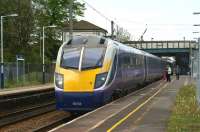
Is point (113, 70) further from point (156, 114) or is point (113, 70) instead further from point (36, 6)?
point (36, 6)

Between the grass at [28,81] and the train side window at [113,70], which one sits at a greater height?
the train side window at [113,70]

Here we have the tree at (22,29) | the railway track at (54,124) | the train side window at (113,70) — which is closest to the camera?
the railway track at (54,124)

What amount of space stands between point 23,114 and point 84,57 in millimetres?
5813

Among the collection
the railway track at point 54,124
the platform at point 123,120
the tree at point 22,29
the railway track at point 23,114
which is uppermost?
the tree at point 22,29

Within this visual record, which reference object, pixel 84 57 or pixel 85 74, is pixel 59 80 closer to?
pixel 85 74

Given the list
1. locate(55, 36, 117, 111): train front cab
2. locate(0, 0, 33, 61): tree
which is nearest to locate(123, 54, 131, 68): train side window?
locate(55, 36, 117, 111): train front cab

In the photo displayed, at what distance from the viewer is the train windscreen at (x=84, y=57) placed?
22.2 meters

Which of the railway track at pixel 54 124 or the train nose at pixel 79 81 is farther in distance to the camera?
the train nose at pixel 79 81

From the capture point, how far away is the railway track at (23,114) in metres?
23.8

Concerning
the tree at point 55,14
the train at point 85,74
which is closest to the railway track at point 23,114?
the train at point 85,74

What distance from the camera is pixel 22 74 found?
2274 inches

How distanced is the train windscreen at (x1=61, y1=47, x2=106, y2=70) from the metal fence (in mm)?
31886

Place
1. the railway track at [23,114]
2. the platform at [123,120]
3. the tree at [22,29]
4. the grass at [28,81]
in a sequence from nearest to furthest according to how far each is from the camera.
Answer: the platform at [123,120] → the railway track at [23,114] → the grass at [28,81] → the tree at [22,29]

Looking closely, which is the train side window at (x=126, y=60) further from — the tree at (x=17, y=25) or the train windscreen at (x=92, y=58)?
the tree at (x=17, y=25)
